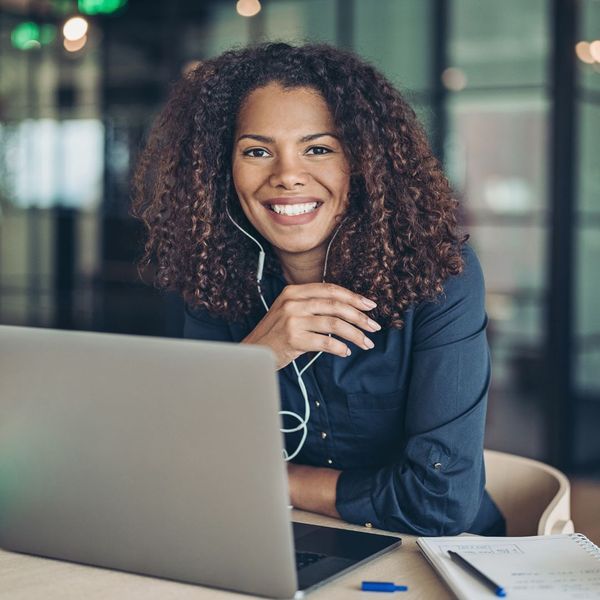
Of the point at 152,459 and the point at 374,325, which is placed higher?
the point at 374,325

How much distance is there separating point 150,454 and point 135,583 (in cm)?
20

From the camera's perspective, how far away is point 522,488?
6.28ft

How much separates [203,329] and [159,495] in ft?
2.95

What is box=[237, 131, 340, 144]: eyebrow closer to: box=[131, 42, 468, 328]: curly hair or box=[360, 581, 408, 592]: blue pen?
box=[131, 42, 468, 328]: curly hair

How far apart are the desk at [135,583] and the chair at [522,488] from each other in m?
0.51

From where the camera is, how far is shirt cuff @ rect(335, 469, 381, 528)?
1619mm

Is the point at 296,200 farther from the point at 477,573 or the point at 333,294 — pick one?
the point at 477,573

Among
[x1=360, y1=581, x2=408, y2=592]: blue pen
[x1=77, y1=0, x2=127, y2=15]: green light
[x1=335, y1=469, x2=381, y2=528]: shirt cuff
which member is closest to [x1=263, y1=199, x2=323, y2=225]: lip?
[x1=335, y1=469, x2=381, y2=528]: shirt cuff

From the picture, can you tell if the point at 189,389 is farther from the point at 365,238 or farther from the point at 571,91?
the point at 571,91

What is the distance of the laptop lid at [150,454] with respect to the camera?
3.68 feet

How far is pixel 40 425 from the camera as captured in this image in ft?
4.17

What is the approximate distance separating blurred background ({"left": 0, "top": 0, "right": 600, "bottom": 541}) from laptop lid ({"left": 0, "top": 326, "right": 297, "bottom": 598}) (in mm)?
2703

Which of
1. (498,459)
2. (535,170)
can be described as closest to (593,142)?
(535,170)

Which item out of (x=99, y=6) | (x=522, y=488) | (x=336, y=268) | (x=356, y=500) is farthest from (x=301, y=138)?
(x=99, y=6)
